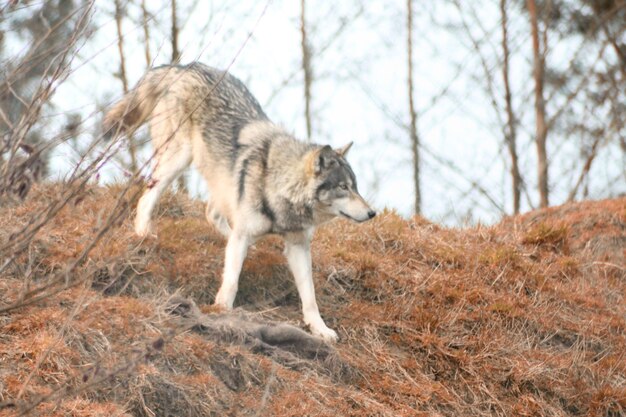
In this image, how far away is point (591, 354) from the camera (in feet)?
25.7

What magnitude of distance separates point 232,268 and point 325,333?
87 centimetres

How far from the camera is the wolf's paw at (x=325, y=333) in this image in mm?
7121

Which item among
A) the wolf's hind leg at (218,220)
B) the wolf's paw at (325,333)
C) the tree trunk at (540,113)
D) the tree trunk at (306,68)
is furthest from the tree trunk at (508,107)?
the wolf's paw at (325,333)

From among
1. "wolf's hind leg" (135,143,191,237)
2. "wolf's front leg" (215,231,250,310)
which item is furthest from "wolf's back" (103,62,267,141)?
"wolf's front leg" (215,231,250,310)

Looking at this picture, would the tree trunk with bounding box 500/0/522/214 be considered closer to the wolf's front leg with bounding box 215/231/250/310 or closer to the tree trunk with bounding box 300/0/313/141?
the tree trunk with bounding box 300/0/313/141

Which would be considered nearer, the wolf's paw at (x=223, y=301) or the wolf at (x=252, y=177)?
the wolf's paw at (x=223, y=301)

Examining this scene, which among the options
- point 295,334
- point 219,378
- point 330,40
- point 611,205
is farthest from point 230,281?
point 330,40

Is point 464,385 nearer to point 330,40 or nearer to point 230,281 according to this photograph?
point 230,281

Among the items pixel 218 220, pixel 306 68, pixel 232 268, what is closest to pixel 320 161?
pixel 232 268

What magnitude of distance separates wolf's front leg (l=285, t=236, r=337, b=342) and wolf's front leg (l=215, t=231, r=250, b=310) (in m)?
0.39

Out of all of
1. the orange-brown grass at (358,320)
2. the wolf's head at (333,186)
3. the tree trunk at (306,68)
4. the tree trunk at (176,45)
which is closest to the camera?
the orange-brown grass at (358,320)

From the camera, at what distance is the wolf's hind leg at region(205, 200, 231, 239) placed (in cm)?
825

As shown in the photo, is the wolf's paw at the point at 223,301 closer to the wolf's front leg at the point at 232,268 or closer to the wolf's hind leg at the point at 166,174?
the wolf's front leg at the point at 232,268

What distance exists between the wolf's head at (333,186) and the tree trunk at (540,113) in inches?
362
